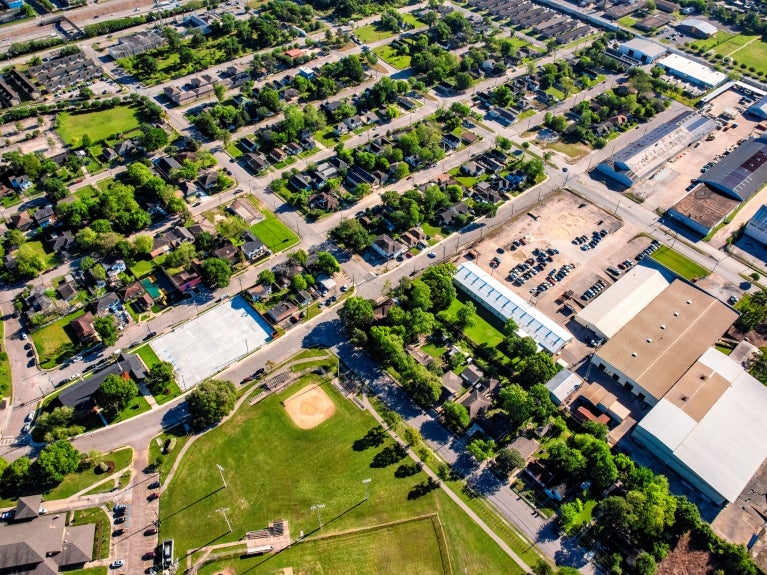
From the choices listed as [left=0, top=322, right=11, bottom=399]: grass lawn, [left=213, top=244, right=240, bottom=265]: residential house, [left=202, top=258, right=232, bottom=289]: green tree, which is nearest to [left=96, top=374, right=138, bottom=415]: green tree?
[left=0, top=322, right=11, bottom=399]: grass lawn

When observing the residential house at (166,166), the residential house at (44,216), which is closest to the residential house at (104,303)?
the residential house at (44,216)

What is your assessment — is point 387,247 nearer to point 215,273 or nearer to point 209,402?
point 215,273

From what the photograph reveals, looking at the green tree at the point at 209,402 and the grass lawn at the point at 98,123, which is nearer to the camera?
the green tree at the point at 209,402

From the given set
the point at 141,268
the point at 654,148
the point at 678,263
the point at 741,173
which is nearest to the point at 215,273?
the point at 141,268

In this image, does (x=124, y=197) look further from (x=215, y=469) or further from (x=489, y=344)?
(x=489, y=344)

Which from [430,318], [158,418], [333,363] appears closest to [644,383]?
[430,318]

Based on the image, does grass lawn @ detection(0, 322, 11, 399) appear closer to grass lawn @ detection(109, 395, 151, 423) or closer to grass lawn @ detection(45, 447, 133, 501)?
grass lawn @ detection(109, 395, 151, 423)

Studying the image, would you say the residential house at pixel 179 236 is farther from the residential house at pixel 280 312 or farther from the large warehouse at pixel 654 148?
the large warehouse at pixel 654 148
